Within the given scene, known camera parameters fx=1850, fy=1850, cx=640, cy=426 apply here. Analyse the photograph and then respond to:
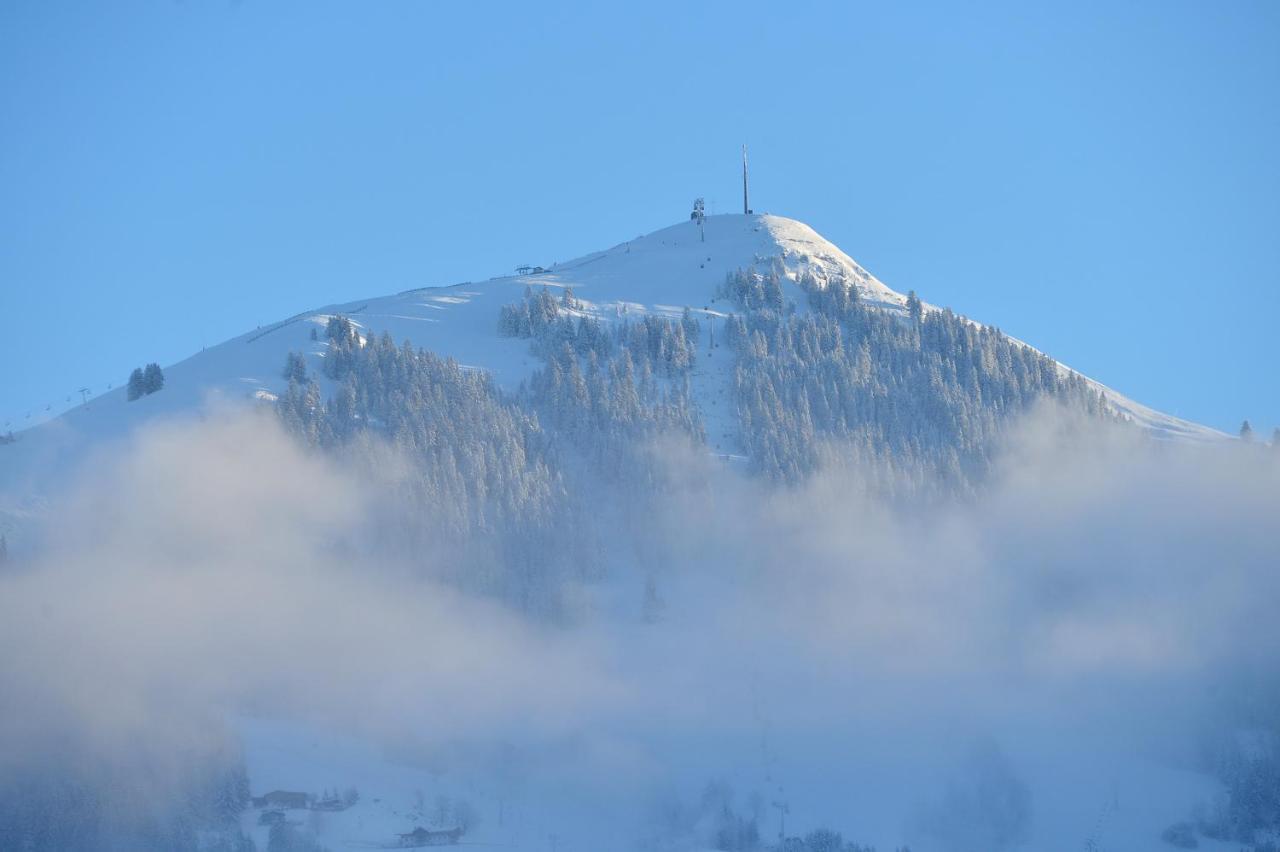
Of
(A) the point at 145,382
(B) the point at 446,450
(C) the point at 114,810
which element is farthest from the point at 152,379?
(C) the point at 114,810

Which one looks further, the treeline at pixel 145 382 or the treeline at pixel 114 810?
the treeline at pixel 145 382

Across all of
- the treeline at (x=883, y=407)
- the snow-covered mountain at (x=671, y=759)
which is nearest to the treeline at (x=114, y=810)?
the snow-covered mountain at (x=671, y=759)

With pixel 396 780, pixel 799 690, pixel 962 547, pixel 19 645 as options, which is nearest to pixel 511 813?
pixel 396 780

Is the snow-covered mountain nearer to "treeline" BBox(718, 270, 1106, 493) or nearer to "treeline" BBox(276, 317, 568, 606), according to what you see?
"treeline" BBox(276, 317, 568, 606)

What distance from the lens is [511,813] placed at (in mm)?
143250

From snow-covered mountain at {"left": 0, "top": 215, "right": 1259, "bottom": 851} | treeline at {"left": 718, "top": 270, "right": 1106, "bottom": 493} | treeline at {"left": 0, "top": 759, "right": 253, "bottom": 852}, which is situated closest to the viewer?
treeline at {"left": 0, "top": 759, "right": 253, "bottom": 852}

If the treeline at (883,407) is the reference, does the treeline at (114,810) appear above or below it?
below

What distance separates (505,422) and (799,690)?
140 feet

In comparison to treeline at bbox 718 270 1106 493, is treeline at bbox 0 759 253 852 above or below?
below

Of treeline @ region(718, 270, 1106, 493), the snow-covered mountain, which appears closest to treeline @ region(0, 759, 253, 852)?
the snow-covered mountain

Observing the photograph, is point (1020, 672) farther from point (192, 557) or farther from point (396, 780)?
point (192, 557)

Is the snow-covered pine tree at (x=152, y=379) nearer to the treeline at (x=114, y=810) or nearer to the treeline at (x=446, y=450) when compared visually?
the treeline at (x=446, y=450)

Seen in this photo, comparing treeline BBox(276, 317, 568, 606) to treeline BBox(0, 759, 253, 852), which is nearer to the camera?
treeline BBox(0, 759, 253, 852)

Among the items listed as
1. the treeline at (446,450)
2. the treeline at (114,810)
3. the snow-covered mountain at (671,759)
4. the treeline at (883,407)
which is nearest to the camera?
the treeline at (114,810)
